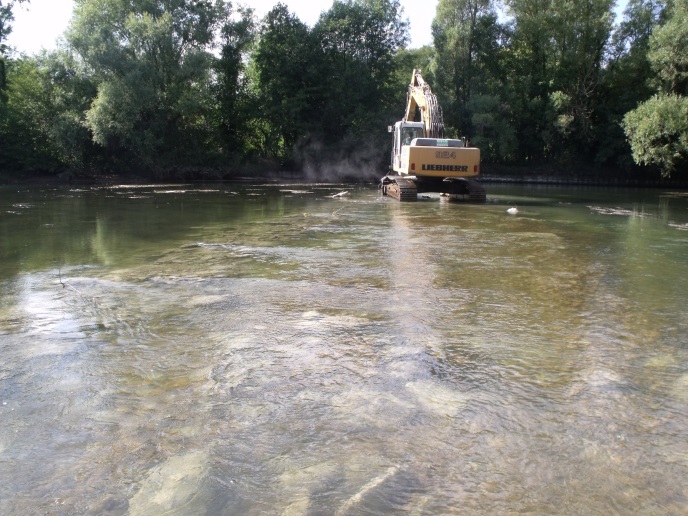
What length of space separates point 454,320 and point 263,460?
9.78ft

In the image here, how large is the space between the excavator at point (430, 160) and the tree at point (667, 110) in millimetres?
13298

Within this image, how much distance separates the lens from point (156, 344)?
16.0 ft

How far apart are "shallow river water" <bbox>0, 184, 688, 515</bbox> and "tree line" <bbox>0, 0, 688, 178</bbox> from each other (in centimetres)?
2689

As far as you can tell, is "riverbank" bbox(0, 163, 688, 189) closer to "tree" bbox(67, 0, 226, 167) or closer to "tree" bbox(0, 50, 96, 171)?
"tree" bbox(0, 50, 96, 171)

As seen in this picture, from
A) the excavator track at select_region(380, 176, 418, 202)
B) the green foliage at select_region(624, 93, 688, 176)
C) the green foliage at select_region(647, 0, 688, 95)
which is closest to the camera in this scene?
the excavator track at select_region(380, 176, 418, 202)

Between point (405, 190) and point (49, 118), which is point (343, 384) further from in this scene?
point (49, 118)

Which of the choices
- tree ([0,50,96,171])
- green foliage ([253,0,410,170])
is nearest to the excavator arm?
green foliage ([253,0,410,170])

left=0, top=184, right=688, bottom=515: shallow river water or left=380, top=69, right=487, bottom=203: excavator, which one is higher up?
left=380, top=69, right=487, bottom=203: excavator

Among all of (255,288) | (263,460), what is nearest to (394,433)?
(263,460)

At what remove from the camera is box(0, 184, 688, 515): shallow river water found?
2.82m

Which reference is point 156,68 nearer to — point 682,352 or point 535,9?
point 535,9

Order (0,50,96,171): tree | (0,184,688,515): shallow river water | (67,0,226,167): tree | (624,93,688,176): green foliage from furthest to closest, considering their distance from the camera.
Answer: (0,50,96,171): tree
(67,0,226,167): tree
(624,93,688,176): green foliage
(0,184,688,515): shallow river water

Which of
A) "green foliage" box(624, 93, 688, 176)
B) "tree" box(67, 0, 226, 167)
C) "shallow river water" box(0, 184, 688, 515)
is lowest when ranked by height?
"shallow river water" box(0, 184, 688, 515)

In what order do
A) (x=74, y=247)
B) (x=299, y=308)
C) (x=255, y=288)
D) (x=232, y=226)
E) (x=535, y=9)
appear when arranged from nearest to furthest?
(x=299, y=308) → (x=255, y=288) → (x=74, y=247) → (x=232, y=226) → (x=535, y=9)
